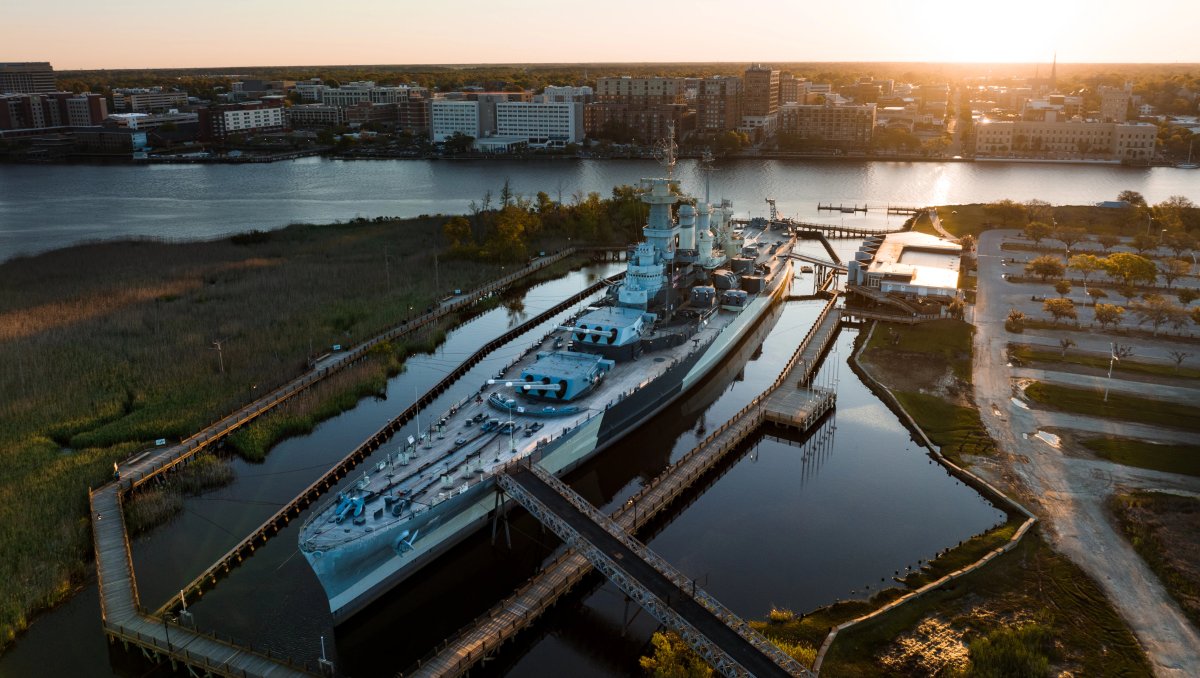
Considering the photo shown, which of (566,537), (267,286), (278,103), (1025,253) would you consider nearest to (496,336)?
(267,286)

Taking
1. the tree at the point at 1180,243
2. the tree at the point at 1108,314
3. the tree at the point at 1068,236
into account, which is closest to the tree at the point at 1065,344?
the tree at the point at 1108,314

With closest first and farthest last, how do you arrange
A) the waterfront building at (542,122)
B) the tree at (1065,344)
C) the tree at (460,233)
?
the tree at (1065,344), the tree at (460,233), the waterfront building at (542,122)

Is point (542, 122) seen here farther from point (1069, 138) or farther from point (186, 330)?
point (186, 330)

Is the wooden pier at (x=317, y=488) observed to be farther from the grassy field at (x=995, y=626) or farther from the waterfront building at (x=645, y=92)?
the waterfront building at (x=645, y=92)

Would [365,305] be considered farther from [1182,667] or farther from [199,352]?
[1182,667]

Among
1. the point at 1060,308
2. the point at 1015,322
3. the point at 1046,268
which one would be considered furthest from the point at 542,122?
the point at 1060,308

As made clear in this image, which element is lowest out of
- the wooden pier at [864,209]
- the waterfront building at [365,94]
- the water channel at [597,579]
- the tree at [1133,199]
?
the water channel at [597,579]
